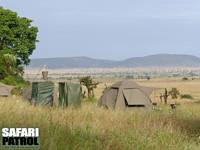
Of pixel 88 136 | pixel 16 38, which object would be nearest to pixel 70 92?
pixel 88 136

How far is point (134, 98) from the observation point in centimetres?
3034

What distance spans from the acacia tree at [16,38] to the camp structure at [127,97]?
103ft

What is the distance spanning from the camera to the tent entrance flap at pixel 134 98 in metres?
30.1

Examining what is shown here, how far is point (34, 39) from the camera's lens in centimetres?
6569

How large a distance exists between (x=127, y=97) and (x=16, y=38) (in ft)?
118

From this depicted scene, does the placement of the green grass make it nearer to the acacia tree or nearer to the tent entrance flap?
the tent entrance flap

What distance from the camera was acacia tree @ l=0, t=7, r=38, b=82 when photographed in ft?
205

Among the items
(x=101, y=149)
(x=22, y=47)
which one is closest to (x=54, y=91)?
(x=101, y=149)

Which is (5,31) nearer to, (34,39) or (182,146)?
(34,39)

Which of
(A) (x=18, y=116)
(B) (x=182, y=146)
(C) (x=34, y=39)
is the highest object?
(C) (x=34, y=39)

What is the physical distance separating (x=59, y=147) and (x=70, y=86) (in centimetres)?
1849

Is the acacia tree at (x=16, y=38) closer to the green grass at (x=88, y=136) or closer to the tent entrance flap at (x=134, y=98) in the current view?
the tent entrance flap at (x=134, y=98)

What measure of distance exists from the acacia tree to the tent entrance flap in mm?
31946

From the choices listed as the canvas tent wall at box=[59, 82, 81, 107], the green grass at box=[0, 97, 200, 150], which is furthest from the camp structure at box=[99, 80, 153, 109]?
the green grass at box=[0, 97, 200, 150]
